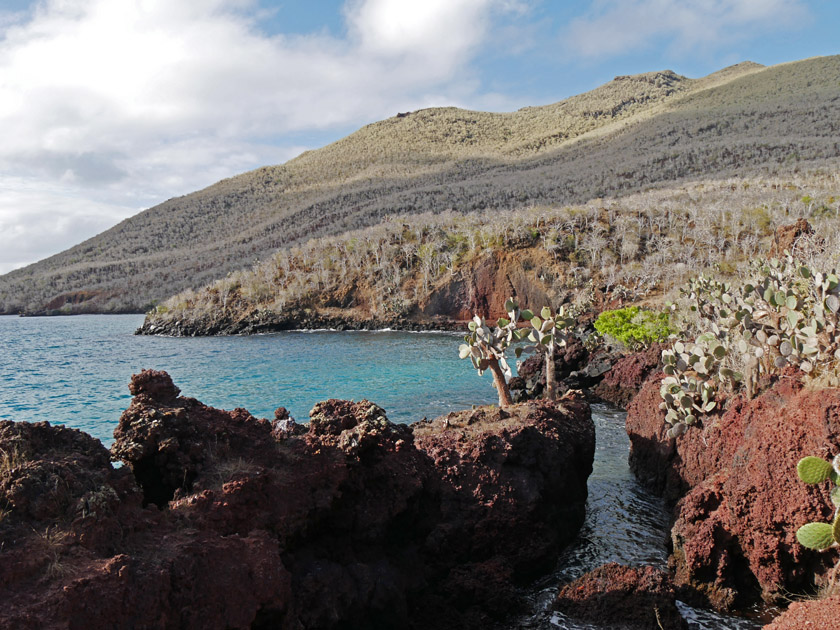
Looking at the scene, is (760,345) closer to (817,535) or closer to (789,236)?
(817,535)

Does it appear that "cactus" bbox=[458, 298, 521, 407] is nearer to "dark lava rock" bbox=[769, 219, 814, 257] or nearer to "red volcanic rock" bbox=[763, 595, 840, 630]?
"red volcanic rock" bbox=[763, 595, 840, 630]

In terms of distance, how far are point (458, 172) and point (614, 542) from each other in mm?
105811

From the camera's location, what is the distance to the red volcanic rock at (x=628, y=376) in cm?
1631

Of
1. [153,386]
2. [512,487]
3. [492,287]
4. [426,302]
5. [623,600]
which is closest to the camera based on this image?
[153,386]

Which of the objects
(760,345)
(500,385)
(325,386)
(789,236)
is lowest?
(325,386)

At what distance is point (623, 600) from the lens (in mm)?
5797

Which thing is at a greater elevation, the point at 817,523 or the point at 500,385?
the point at 500,385

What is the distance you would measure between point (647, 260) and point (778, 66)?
114501 mm

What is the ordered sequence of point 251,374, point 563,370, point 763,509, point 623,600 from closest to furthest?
point 623,600, point 763,509, point 563,370, point 251,374

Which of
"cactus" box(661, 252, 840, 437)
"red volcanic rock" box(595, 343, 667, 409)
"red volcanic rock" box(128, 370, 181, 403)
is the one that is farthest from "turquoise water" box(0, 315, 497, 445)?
"red volcanic rock" box(128, 370, 181, 403)

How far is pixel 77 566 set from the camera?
131 inches

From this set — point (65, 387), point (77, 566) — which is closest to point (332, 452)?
point (77, 566)

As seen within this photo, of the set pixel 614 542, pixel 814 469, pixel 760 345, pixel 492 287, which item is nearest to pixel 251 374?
pixel 614 542

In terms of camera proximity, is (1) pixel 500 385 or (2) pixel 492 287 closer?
(1) pixel 500 385
